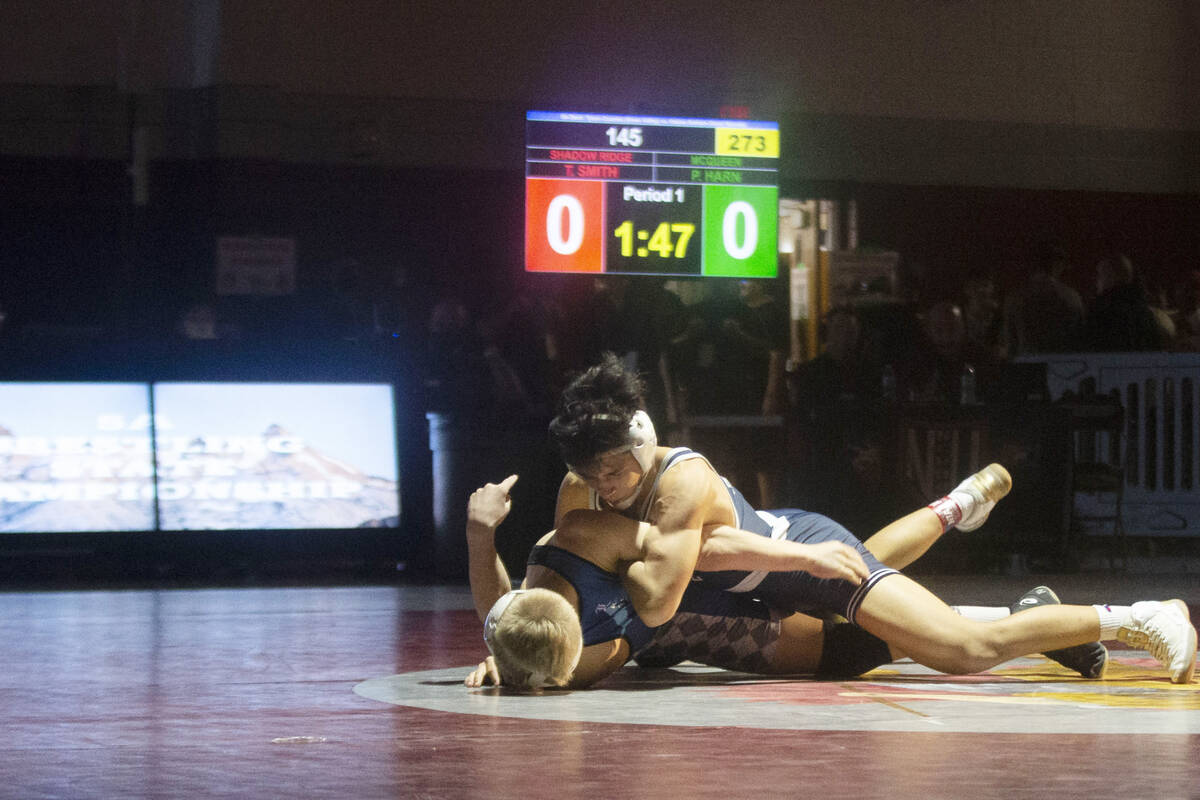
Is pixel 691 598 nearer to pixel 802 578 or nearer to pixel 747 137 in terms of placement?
pixel 802 578

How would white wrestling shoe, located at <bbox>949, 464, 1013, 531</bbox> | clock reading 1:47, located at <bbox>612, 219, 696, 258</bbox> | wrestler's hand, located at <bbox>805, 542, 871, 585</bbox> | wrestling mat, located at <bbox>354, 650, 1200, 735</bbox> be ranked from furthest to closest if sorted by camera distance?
clock reading 1:47, located at <bbox>612, 219, 696, 258</bbox> < white wrestling shoe, located at <bbox>949, 464, 1013, 531</bbox> < wrestler's hand, located at <bbox>805, 542, 871, 585</bbox> < wrestling mat, located at <bbox>354, 650, 1200, 735</bbox>

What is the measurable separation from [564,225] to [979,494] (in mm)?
5125

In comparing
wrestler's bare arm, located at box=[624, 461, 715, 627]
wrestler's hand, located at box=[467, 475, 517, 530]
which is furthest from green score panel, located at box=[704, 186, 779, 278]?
wrestler's bare arm, located at box=[624, 461, 715, 627]

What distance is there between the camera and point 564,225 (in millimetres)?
10016

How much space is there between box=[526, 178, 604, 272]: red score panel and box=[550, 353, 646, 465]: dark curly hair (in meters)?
5.64

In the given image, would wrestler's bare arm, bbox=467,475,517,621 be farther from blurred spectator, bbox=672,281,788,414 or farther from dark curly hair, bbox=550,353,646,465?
blurred spectator, bbox=672,281,788,414

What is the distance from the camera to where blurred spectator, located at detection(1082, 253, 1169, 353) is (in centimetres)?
1049

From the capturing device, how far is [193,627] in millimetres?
6625

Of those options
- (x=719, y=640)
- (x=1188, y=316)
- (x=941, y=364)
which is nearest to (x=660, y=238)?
(x=941, y=364)

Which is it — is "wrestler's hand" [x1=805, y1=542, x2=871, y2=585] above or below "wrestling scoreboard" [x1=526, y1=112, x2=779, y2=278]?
below

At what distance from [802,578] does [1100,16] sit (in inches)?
411

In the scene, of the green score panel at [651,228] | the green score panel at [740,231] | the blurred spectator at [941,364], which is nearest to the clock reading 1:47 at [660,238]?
the green score panel at [651,228]

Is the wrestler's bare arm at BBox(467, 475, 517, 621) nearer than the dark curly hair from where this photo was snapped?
No

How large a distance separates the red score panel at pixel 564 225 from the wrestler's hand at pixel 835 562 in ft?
19.0
